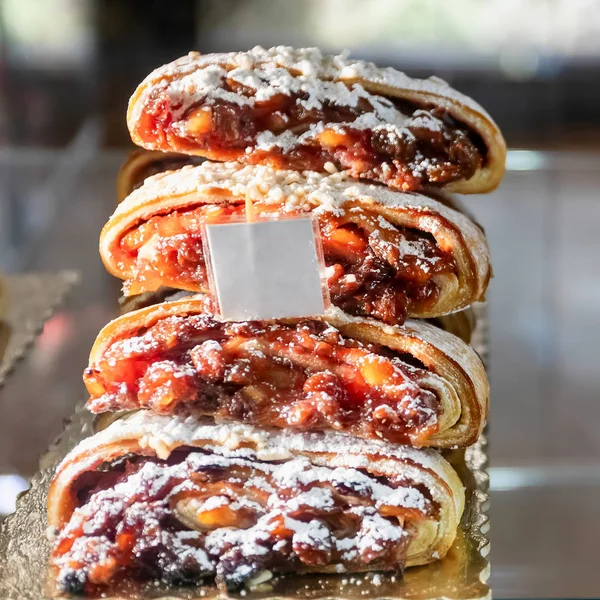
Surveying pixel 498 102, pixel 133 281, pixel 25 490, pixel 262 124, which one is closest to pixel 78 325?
pixel 25 490

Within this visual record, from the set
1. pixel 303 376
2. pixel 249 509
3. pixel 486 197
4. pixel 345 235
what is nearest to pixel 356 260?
pixel 345 235

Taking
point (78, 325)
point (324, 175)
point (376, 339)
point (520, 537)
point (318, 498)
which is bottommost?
point (520, 537)

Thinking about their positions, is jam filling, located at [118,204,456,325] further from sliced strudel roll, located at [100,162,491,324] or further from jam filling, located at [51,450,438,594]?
jam filling, located at [51,450,438,594]

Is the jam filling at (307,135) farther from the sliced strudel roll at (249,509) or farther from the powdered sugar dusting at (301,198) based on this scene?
the sliced strudel roll at (249,509)

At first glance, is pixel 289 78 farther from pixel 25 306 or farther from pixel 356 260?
pixel 25 306

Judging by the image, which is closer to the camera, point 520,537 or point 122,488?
point 122,488

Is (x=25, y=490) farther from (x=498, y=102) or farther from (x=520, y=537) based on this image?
(x=498, y=102)
